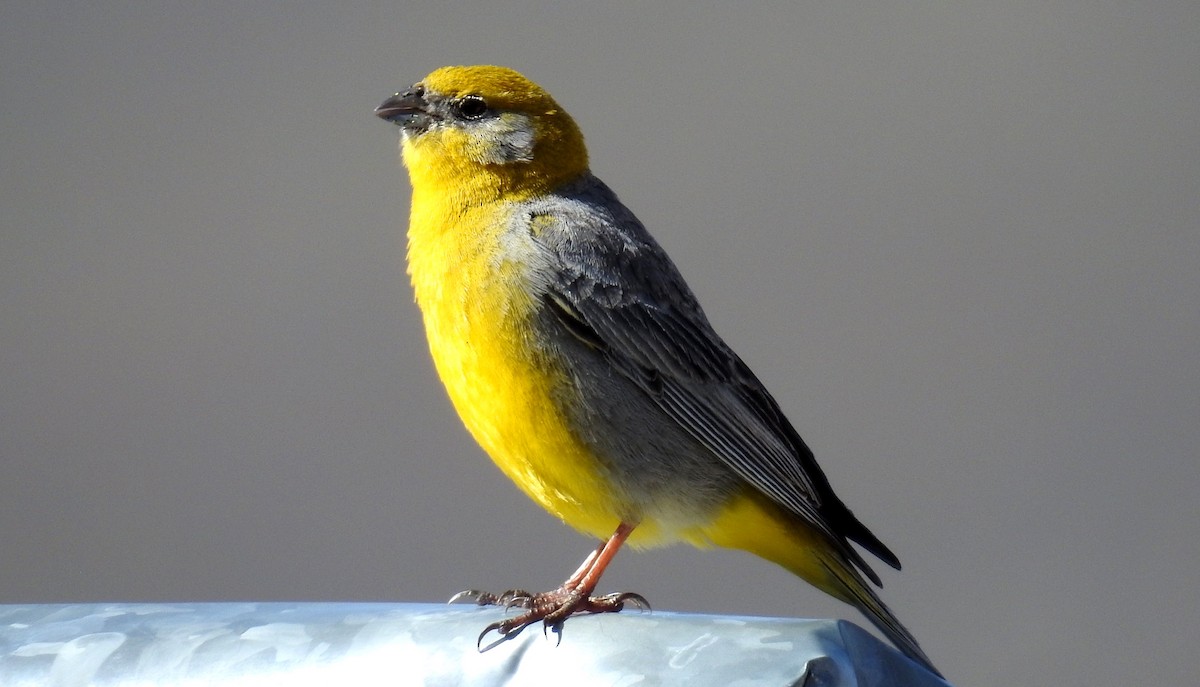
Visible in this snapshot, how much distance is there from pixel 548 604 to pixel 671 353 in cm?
62

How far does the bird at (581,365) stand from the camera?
2350mm

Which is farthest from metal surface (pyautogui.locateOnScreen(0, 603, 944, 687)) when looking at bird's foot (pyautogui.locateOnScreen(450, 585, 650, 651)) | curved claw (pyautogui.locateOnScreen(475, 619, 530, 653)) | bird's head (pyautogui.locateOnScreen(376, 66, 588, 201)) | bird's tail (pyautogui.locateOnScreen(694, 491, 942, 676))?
bird's head (pyautogui.locateOnScreen(376, 66, 588, 201))

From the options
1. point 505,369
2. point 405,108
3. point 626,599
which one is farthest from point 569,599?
point 405,108

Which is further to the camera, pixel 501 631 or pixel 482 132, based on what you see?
pixel 482 132

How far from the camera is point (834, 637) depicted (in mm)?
1519

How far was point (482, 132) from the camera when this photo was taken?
2625 mm

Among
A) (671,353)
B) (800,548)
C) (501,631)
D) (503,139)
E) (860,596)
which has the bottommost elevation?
(860,596)

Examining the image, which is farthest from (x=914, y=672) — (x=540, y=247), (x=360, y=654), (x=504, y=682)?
(x=540, y=247)

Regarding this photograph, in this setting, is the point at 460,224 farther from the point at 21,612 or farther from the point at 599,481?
the point at 21,612

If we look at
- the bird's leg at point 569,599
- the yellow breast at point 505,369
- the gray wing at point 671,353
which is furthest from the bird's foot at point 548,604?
the gray wing at point 671,353

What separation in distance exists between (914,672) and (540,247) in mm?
1156

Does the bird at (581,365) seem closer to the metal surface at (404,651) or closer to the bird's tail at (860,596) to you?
the bird's tail at (860,596)

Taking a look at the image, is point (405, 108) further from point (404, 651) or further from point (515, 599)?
point (404, 651)

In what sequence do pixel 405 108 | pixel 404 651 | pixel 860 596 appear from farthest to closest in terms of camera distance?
pixel 405 108
pixel 860 596
pixel 404 651
